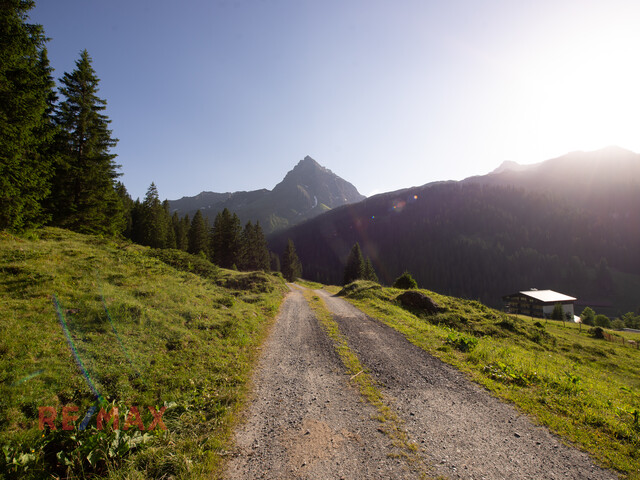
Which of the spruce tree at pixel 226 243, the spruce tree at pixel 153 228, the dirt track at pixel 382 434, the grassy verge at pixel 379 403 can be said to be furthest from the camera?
the spruce tree at pixel 226 243

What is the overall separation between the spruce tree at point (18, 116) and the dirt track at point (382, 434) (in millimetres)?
16353

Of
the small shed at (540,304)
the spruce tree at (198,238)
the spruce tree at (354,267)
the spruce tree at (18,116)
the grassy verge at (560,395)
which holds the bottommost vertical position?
the small shed at (540,304)

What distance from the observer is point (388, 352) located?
419 inches

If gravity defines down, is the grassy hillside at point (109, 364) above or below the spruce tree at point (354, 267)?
above

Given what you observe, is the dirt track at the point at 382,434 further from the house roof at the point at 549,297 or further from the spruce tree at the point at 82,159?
the house roof at the point at 549,297

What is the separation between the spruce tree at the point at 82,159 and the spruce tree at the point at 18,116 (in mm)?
6868

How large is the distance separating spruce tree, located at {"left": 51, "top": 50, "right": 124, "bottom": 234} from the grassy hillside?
8.44 metres

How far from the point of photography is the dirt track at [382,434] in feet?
14.9

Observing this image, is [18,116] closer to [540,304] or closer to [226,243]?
[226,243]

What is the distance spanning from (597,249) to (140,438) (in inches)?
11720

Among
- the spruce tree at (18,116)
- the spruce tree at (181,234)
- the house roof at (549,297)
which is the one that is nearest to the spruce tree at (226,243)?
the spruce tree at (181,234)

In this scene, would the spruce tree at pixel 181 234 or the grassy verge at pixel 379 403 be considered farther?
the spruce tree at pixel 181 234

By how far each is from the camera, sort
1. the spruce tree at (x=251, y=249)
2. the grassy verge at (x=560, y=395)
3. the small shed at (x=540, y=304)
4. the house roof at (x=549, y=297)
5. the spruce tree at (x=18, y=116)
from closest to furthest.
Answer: the grassy verge at (x=560, y=395), the spruce tree at (x=18, y=116), the spruce tree at (x=251, y=249), the small shed at (x=540, y=304), the house roof at (x=549, y=297)

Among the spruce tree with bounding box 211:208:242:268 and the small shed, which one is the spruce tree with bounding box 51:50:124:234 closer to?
the spruce tree with bounding box 211:208:242:268
